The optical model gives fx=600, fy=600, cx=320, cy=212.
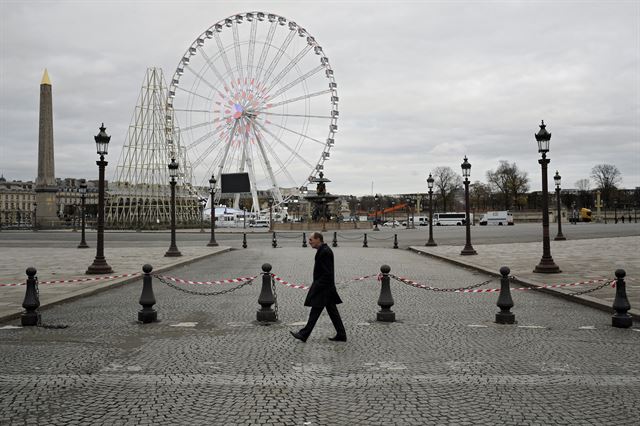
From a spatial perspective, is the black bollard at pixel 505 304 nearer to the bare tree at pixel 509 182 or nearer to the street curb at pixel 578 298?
the street curb at pixel 578 298

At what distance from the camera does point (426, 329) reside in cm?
989

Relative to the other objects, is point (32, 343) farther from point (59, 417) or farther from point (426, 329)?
point (426, 329)

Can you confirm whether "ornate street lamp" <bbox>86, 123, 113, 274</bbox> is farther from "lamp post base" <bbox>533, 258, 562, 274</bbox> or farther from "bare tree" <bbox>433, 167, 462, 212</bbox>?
"bare tree" <bbox>433, 167, 462, 212</bbox>

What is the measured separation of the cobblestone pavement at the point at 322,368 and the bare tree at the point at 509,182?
12522 centimetres

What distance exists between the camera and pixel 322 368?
7.39m

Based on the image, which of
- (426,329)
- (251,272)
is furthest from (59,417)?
(251,272)

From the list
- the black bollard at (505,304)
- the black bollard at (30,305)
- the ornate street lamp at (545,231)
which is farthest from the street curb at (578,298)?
the black bollard at (30,305)

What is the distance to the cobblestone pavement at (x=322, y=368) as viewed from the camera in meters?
5.75

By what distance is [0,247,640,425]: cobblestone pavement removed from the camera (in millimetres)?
5746

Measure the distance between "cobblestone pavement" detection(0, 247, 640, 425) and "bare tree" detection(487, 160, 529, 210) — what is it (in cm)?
12522

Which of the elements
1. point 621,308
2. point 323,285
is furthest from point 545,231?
point 323,285

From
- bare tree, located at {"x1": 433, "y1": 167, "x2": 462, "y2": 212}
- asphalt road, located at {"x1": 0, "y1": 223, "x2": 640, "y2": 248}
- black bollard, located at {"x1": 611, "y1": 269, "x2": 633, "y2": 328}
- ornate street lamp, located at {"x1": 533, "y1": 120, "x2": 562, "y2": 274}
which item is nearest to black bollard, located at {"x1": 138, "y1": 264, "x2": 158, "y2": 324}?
black bollard, located at {"x1": 611, "y1": 269, "x2": 633, "y2": 328}

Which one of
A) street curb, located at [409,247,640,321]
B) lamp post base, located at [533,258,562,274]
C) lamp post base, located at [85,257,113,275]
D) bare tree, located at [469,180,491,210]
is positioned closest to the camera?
street curb, located at [409,247,640,321]

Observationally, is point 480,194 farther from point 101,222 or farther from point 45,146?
point 101,222
